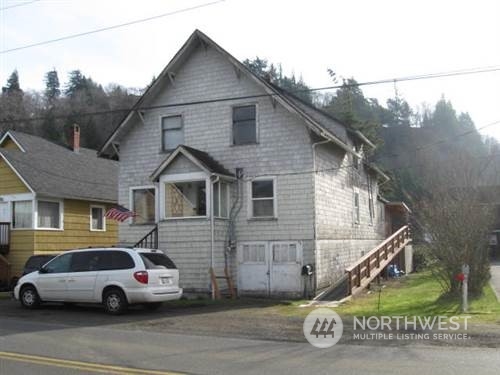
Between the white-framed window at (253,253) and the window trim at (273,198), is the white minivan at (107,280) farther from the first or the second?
the window trim at (273,198)

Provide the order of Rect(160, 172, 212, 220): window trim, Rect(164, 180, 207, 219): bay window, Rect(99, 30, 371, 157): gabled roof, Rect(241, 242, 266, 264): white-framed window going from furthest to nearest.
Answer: Rect(164, 180, 207, 219): bay window, Rect(241, 242, 266, 264): white-framed window, Rect(160, 172, 212, 220): window trim, Rect(99, 30, 371, 157): gabled roof

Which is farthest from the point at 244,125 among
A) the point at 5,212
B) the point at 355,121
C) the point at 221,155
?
the point at 355,121

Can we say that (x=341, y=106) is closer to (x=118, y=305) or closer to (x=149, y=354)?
(x=118, y=305)

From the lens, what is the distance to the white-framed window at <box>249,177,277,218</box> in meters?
20.0

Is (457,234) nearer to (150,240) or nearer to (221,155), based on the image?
(221,155)

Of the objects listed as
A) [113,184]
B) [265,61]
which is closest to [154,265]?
[113,184]

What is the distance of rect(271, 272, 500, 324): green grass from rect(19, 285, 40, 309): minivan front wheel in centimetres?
673

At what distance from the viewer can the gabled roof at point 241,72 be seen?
19172 millimetres

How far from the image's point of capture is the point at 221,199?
20.2 meters

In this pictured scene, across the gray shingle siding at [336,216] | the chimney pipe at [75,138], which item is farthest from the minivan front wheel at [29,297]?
the chimney pipe at [75,138]

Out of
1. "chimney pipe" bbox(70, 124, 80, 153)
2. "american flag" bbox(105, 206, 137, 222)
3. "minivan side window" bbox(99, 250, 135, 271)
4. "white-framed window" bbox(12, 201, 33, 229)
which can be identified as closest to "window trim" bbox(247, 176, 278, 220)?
"american flag" bbox(105, 206, 137, 222)

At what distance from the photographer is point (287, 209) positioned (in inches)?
772

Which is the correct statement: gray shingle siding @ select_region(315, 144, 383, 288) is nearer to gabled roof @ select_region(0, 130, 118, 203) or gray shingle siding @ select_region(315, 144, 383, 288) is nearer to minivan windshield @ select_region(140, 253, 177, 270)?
minivan windshield @ select_region(140, 253, 177, 270)

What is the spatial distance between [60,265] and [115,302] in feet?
7.57
